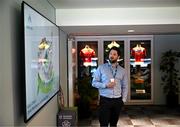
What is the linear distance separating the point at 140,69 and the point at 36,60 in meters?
6.44

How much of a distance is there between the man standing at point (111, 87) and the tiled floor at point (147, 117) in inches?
87.2

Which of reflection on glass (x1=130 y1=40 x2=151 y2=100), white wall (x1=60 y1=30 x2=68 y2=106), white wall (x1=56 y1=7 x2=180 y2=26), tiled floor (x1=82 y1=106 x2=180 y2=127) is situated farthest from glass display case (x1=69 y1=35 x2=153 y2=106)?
white wall (x1=56 y1=7 x2=180 y2=26)

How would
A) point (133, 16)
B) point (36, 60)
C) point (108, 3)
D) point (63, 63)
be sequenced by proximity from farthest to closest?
point (63, 63) → point (133, 16) → point (108, 3) → point (36, 60)

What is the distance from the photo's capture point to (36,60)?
2701 mm

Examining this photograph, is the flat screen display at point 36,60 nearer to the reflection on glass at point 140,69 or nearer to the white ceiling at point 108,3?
the white ceiling at point 108,3

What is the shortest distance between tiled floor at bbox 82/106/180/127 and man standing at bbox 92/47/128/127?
2215 mm

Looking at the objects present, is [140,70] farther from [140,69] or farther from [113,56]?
[113,56]

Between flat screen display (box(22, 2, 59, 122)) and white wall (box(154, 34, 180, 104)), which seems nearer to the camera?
flat screen display (box(22, 2, 59, 122))

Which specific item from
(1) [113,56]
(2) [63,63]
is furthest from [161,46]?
(1) [113,56]

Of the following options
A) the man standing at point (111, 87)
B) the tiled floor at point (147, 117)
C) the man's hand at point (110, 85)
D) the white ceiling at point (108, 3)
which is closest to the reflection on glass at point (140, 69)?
the tiled floor at point (147, 117)

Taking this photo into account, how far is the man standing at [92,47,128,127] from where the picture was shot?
3764 mm

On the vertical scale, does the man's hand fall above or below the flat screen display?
below

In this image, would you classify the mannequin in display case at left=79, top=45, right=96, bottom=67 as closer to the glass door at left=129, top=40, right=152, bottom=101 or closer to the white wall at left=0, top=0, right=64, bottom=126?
the glass door at left=129, top=40, right=152, bottom=101

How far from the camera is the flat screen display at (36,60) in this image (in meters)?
2.35
